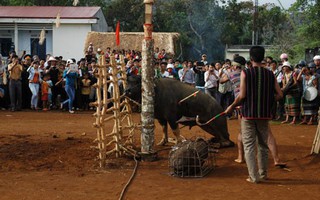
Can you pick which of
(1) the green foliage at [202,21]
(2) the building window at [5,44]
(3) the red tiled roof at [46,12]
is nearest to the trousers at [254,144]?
(3) the red tiled roof at [46,12]

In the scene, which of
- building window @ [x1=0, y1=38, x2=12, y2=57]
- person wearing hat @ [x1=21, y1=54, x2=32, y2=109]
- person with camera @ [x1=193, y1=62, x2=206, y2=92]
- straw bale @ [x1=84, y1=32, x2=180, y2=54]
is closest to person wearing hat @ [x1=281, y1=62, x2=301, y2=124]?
person with camera @ [x1=193, y1=62, x2=206, y2=92]

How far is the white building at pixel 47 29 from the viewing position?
27859 mm

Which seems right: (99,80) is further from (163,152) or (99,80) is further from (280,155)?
(280,155)

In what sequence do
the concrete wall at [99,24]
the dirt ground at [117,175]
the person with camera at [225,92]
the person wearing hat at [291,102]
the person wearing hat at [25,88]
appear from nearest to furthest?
the dirt ground at [117,175], the person wearing hat at [291,102], the person with camera at [225,92], the person wearing hat at [25,88], the concrete wall at [99,24]

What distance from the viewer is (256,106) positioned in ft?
22.7

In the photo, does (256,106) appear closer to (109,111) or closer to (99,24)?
(109,111)

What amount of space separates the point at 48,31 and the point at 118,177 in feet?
76.7

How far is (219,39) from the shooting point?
3728 centimetres

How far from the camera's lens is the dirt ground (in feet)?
20.6

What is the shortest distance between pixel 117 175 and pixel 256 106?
8.04 ft

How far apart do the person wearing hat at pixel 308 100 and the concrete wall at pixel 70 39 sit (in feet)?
54.5

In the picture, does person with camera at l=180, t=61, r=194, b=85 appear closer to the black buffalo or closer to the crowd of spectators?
the crowd of spectators

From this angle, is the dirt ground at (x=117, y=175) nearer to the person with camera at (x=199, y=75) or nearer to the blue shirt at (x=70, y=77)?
the blue shirt at (x=70, y=77)

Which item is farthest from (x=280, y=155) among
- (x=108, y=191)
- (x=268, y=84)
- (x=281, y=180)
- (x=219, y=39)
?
(x=219, y=39)
